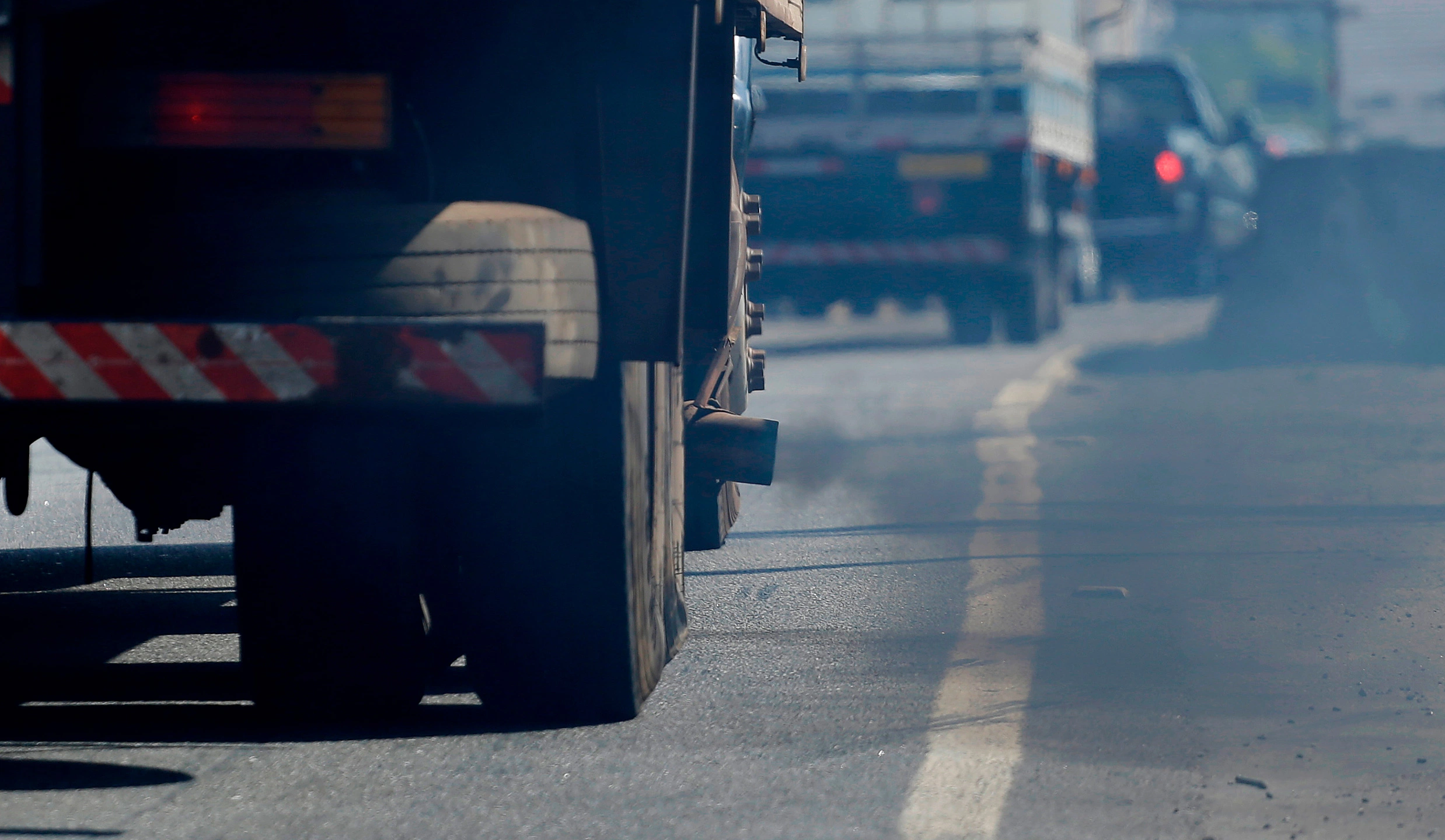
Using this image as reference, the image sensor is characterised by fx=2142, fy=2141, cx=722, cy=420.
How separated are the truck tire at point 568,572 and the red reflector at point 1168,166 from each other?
17410mm

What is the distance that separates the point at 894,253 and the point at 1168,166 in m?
6.16

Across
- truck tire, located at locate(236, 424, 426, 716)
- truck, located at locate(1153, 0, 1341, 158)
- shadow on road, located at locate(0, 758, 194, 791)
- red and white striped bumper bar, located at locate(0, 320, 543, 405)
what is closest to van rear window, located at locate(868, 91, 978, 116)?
truck tire, located at locate(236, 424, 426, 716)

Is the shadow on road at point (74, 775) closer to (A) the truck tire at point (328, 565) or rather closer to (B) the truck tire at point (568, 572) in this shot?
(A) the truck tire at point (328, 565)

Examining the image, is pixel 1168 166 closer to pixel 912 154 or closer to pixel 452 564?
pixel 912 154

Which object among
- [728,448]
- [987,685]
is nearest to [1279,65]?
[728,448]

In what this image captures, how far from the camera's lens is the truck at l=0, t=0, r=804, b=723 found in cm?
375

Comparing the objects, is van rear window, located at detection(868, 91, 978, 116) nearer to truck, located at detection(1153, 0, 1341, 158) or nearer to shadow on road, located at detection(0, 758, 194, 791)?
shadow on road, located at detection(0, 758, 194, 791)

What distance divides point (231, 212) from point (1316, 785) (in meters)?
2.30

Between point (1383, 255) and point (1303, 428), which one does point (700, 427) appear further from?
point (1383, 255)

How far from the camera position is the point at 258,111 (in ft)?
12.8

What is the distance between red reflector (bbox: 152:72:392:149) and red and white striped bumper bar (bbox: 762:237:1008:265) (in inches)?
484

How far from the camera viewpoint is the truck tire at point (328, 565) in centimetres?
430

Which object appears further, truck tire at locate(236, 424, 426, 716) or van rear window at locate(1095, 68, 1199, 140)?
van rear window at locate(1095, 68, 1199, 140)

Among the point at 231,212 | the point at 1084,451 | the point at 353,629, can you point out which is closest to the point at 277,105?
the point at 231,212
